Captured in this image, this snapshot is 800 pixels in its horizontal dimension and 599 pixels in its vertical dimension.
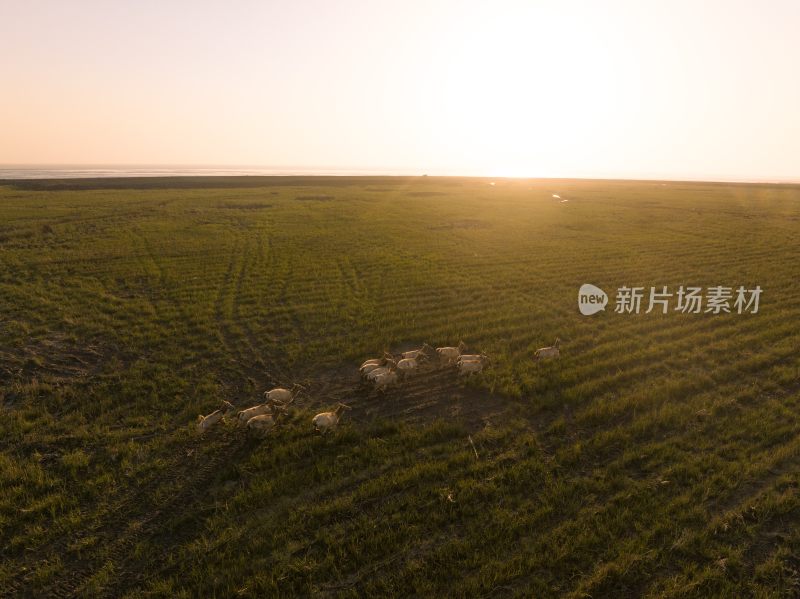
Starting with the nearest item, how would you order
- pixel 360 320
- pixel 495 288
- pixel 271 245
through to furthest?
pixel 360 320 → pixel 495 288 → pixel 271 245

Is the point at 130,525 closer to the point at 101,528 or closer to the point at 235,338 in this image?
the point at 101,528

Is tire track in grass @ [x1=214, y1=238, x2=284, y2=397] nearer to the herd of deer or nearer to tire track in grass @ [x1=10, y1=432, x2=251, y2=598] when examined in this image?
the herd of deer

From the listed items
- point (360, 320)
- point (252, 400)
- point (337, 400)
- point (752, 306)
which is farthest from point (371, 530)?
point (752, 306)

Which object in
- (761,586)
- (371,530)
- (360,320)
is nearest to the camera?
(761,586)

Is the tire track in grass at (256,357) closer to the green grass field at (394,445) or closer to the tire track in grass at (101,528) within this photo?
the green grass field at (394,445)

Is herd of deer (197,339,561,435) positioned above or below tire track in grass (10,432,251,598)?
above

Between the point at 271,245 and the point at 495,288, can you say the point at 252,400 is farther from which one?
the point at 271,245

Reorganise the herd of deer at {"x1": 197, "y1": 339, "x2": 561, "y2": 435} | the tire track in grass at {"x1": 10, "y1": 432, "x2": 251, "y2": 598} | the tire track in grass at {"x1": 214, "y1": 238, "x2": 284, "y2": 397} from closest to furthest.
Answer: the tire track in grass at {"x1": 10, "y1": 432, "x2": 251, "y2": 598} < the herd of deer at {"x1": 197, "y1": 339, "x2": 561, "y2": 435} < the tire track in grass at {"x1": 214, "y1": 238, "x2": 284, "y2": 397}

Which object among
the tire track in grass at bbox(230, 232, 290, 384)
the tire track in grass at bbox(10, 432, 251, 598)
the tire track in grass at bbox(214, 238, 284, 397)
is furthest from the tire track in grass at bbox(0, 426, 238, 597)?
the tire track in grass at bbox(230, 232, 290, 384)

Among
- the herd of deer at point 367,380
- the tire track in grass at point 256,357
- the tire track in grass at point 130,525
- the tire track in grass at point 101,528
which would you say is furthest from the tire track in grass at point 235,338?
the tire track in grass at point 101,528
